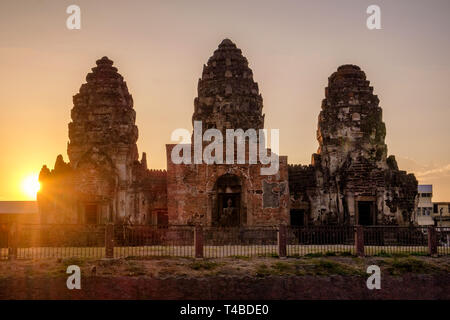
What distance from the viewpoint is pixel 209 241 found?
2448 cm

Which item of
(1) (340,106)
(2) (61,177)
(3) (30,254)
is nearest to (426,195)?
(1) (340,106)

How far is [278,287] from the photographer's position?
19.2 metres

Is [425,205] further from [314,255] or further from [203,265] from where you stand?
[203,265]

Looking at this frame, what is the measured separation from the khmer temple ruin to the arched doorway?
0.05 meters

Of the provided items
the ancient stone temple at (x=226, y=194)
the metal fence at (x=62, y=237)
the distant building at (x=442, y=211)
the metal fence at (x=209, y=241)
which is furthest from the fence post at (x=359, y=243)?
the distant building at (x=442, y=211)

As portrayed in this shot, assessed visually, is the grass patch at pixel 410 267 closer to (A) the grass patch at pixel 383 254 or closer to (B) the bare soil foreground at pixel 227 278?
(B) the bare soil foreground at pixel 227 278

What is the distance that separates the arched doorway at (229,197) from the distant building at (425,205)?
35.1 meters

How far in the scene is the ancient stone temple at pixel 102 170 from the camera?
2653 cm

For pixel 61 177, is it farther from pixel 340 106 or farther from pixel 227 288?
pixel 340 106

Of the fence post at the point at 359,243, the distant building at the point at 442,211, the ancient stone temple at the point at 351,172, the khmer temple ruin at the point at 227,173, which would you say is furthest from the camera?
the distant building at the point at 442,211

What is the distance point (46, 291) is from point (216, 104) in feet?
44.2

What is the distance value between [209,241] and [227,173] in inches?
137

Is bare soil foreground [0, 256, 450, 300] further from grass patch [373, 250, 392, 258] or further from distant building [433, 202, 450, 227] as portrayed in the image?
distant building [433, 202, 450, 227]

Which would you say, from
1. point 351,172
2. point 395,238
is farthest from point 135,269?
point 351,172
